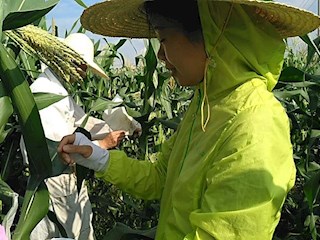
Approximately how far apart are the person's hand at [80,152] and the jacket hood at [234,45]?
34 cm

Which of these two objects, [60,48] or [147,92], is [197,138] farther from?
[147,92]

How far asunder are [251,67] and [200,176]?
0.22 m

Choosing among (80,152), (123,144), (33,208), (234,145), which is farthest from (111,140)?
(123,144)

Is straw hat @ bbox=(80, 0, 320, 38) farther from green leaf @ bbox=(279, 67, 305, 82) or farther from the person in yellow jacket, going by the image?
green leaf @ bbox=(279, 67, 305, 82)

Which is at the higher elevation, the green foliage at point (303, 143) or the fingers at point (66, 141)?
the fingers at point (66, 141)

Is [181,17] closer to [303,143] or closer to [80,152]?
[80,152]

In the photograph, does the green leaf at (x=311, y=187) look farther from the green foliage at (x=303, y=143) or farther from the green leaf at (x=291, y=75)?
the green leaf at (x=291, y=75)

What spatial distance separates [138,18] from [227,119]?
0.42 metres

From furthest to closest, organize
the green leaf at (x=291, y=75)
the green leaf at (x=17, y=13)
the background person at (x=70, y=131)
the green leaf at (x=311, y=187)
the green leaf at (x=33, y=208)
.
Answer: the background person at (x=70, y=131) → the green leaf at (x=291, y=75) → the green leaf at (x=311, y=187) → the green leaf at (x=33, y=208) → the green leaf at (x=17, y=13)

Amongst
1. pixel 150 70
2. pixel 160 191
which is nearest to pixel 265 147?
pixel 160 191

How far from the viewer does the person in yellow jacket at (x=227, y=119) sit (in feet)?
3.23

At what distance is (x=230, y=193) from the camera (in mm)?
988

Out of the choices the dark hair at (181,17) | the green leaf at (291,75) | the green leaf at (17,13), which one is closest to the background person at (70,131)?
→ the green leaf at (291,75)

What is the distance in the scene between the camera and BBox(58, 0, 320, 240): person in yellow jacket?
0.98 m
